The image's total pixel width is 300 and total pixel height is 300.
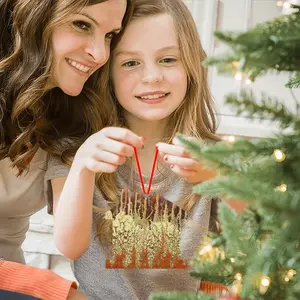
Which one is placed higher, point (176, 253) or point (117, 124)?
point (117, 124)

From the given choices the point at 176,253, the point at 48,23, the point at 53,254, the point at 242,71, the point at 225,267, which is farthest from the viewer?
the point at 53,254

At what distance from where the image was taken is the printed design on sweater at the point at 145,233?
1.33 metres

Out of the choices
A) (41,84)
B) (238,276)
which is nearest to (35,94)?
(41,84)

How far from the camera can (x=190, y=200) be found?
1370 millimetres

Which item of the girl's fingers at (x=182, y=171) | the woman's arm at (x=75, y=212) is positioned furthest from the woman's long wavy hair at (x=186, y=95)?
the girl's fingers at (x=182, y=171)

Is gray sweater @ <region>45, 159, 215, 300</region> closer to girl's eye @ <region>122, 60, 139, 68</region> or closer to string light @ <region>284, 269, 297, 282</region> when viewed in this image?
girl's eye @ <region>122, 60, 139, 68</region>

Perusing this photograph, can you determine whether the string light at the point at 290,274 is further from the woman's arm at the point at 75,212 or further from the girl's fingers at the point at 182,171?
the woman's arm at the point at 75,212

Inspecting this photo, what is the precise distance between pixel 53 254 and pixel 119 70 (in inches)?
39.5

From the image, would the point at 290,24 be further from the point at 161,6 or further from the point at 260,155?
the point at 161,6

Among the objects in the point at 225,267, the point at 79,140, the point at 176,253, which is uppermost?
the point at 225,267

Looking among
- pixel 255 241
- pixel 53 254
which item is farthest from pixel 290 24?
pixel 53 254

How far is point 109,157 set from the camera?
0.96 m

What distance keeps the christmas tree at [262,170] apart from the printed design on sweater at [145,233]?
69cm

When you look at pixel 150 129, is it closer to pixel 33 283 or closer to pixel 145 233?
pixel 145 233
